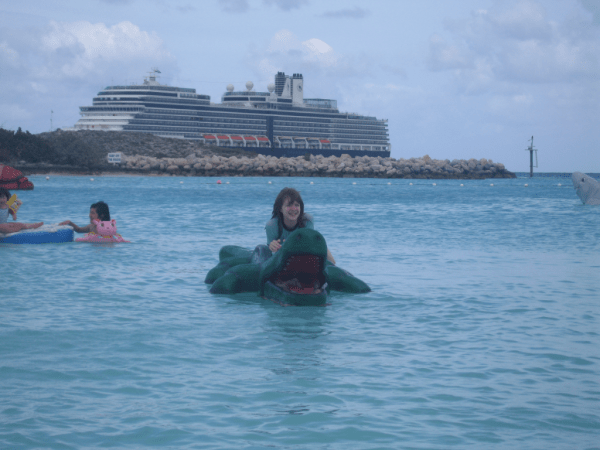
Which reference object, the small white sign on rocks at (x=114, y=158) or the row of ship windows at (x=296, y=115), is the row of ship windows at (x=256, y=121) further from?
the small white sign on rocks at (x=114, y=158)

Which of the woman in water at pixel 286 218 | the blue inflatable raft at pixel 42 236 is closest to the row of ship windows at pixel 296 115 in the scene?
the blue inflatable raft at pixel 42 236

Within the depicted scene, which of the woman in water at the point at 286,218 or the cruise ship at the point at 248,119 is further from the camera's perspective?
the cruise ship at the point at 248,119

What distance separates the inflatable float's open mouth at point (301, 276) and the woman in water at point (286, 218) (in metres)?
0.34

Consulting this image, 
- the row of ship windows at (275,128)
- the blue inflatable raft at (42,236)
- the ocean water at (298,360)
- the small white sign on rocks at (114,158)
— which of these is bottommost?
the ocean water at (298,360)

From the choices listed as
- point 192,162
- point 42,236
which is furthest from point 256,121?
point 42,236

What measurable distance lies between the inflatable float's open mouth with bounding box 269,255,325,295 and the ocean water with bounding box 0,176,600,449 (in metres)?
0.25

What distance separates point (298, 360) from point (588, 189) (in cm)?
3543

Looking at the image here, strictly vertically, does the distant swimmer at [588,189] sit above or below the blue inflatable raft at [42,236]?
above

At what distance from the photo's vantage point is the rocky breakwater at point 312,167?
7981 centimetres

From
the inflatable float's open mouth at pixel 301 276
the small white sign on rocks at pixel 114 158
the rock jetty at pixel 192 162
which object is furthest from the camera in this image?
the small white sign on rocks at pixel 114 158

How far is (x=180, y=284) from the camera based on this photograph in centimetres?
1029

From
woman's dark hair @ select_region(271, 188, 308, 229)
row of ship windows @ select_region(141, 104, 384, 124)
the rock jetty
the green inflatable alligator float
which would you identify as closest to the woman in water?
woman's dark hair @ select_region(271, 188, 308, 229)

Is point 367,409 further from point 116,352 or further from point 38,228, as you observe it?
point 38,228

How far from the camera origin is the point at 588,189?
3797 centimetres
